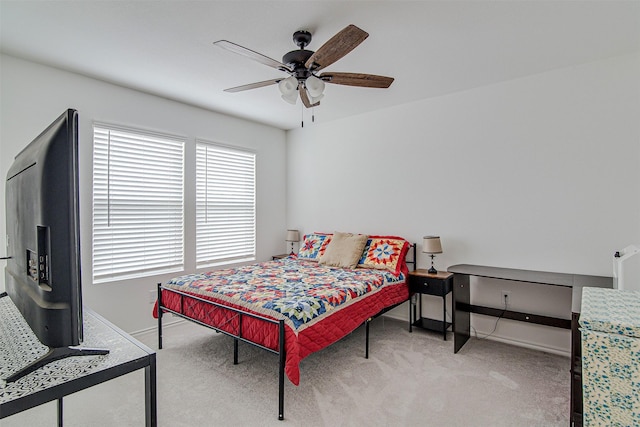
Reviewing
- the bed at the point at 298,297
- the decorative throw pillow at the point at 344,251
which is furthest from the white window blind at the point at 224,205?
the decorative throw pillow at the point at 344,251

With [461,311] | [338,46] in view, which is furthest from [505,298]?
[338,46]

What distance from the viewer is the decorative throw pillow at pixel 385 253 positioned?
3.65 m

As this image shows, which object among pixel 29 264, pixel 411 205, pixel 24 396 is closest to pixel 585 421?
pixel 24 396

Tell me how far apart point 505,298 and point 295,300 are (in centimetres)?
227

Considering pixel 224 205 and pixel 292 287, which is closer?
pixel 292 287

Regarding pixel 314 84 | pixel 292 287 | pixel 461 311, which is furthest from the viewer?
pixel 461 311

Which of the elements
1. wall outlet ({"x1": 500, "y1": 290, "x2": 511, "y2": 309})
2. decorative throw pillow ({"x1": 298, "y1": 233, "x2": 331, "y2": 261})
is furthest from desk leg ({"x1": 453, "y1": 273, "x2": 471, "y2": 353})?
decorative throw pillow ({"x1": 298, "y1": 233, "x2": 331, "y2": 261})

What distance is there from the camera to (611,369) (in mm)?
1030

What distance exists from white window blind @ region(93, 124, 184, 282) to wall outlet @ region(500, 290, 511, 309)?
3.65 m

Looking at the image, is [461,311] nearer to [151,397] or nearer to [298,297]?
[298,297]

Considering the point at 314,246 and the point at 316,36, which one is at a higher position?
the point at 316,36

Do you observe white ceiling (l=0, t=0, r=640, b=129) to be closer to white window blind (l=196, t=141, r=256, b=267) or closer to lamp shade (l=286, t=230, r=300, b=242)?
white window blind (l=196, t=141, r=256, b=267)

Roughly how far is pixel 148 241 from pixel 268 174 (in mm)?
2031

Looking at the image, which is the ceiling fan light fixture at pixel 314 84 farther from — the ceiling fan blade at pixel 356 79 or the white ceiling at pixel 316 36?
the white ceiling at pixel 316 36
